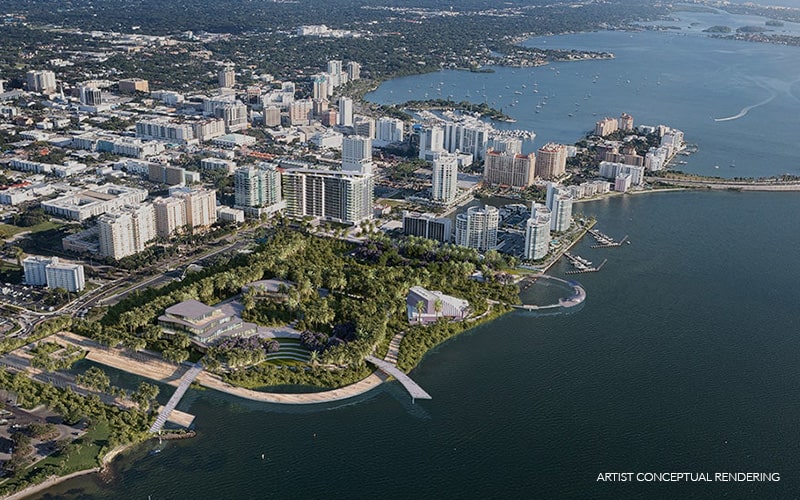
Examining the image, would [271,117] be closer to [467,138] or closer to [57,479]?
[467,138]

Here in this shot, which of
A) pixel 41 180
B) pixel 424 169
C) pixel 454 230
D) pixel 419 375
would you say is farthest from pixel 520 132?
pixel 419 375

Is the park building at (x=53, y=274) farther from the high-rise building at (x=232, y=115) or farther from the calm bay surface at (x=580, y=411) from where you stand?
the high-rise building at (x=232, y=115)

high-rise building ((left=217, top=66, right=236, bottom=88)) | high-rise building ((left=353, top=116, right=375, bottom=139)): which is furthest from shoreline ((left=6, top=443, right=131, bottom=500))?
high-rise building ((left=217, top=66, right=236, bottom=88))

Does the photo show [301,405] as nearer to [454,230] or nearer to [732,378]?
[732,378]

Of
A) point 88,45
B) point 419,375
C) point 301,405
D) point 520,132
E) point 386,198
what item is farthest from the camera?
point 88,45

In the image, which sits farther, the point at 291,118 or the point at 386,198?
the point at 291,118

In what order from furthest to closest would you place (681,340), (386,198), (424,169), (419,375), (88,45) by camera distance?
1. (88,45)
2. (424,169)
3. (386,198)
4. (681,340)
5. (419,375)

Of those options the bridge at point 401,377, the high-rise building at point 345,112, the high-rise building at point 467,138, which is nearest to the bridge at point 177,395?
the bridge at point 401,377
